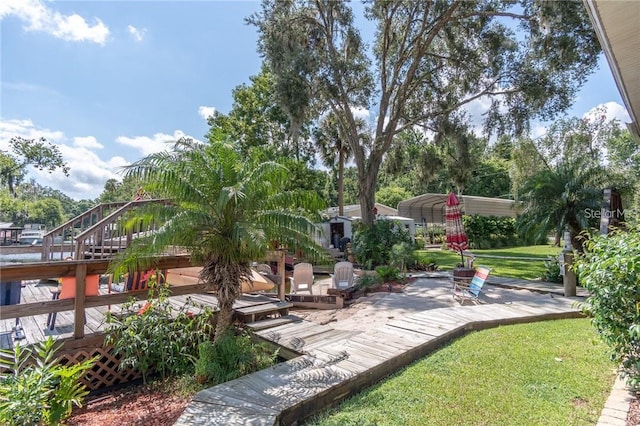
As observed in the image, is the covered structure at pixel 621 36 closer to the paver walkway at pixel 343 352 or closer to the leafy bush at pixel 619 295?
the leafy bush at pixel 619 295

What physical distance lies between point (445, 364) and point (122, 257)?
13.7 ft

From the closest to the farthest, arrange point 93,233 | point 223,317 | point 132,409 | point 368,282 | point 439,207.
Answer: point 132,409 → point 223,317 → point 93,233 → point 368,282 → point 439,207

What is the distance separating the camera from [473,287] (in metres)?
7.55

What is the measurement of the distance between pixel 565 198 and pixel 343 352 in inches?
384

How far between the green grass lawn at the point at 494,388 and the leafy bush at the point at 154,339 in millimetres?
2201

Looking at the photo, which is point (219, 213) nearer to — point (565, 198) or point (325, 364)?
point (325, 364)

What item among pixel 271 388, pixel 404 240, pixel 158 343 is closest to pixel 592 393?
pixel 271 388

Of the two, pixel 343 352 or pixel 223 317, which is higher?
pixel 223 317

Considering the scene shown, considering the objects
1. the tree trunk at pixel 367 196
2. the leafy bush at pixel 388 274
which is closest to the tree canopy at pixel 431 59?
the tree trunk at pixel 367 196

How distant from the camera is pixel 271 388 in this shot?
10.6 feet

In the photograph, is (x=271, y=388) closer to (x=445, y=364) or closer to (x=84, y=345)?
(x=445, y=364)

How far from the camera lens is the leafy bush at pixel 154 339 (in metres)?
4.01

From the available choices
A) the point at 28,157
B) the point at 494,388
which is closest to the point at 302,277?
the point at 494,388

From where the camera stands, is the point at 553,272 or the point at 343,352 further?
the point at 553,272
